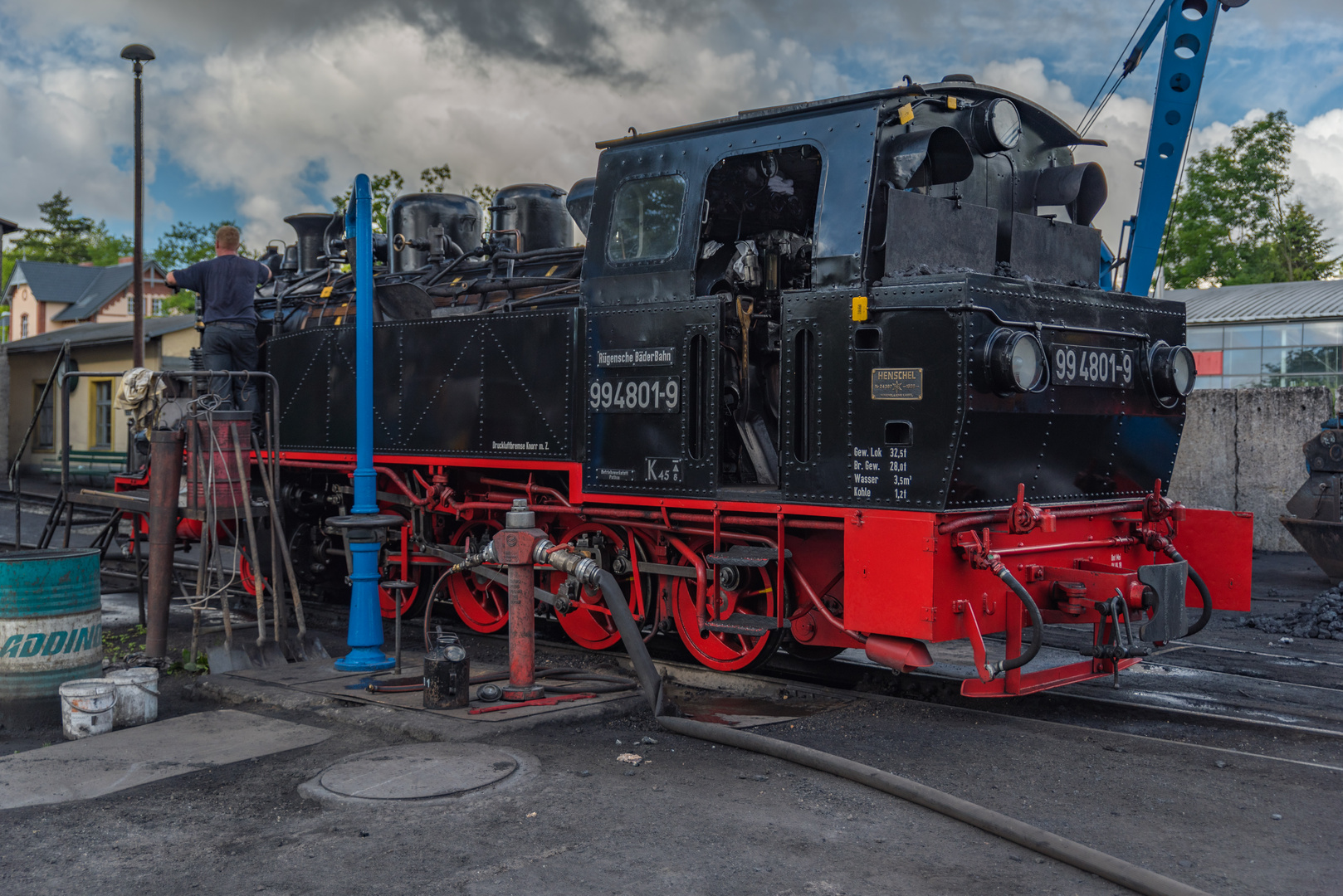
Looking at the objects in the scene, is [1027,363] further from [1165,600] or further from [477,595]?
[477,595]

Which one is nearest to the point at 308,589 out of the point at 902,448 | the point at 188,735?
the point at 188,735

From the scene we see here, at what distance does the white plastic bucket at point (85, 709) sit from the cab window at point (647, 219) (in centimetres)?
376

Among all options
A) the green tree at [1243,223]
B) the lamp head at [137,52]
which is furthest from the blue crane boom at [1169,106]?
the green tree at [1243,223]

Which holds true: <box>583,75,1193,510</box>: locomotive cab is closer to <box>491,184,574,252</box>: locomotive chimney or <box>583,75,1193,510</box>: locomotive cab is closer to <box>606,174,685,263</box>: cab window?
<box>606,174,685,263</box>: cab window

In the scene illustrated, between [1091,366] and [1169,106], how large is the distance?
8.07 metres

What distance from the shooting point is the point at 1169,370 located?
6453mm

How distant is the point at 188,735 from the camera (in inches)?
224

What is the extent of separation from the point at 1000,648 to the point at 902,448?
3053 millimetres

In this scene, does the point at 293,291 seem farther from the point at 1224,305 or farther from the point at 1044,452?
the point at 1224,305

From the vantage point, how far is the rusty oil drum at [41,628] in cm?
599

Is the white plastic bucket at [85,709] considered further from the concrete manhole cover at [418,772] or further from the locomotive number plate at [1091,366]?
the locomotive number plate at [1091,366]

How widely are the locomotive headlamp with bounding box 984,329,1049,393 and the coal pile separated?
5.21 meters

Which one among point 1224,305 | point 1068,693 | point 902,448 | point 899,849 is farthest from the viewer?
point 1224,305

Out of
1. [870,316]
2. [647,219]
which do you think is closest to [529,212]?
[647,219]
